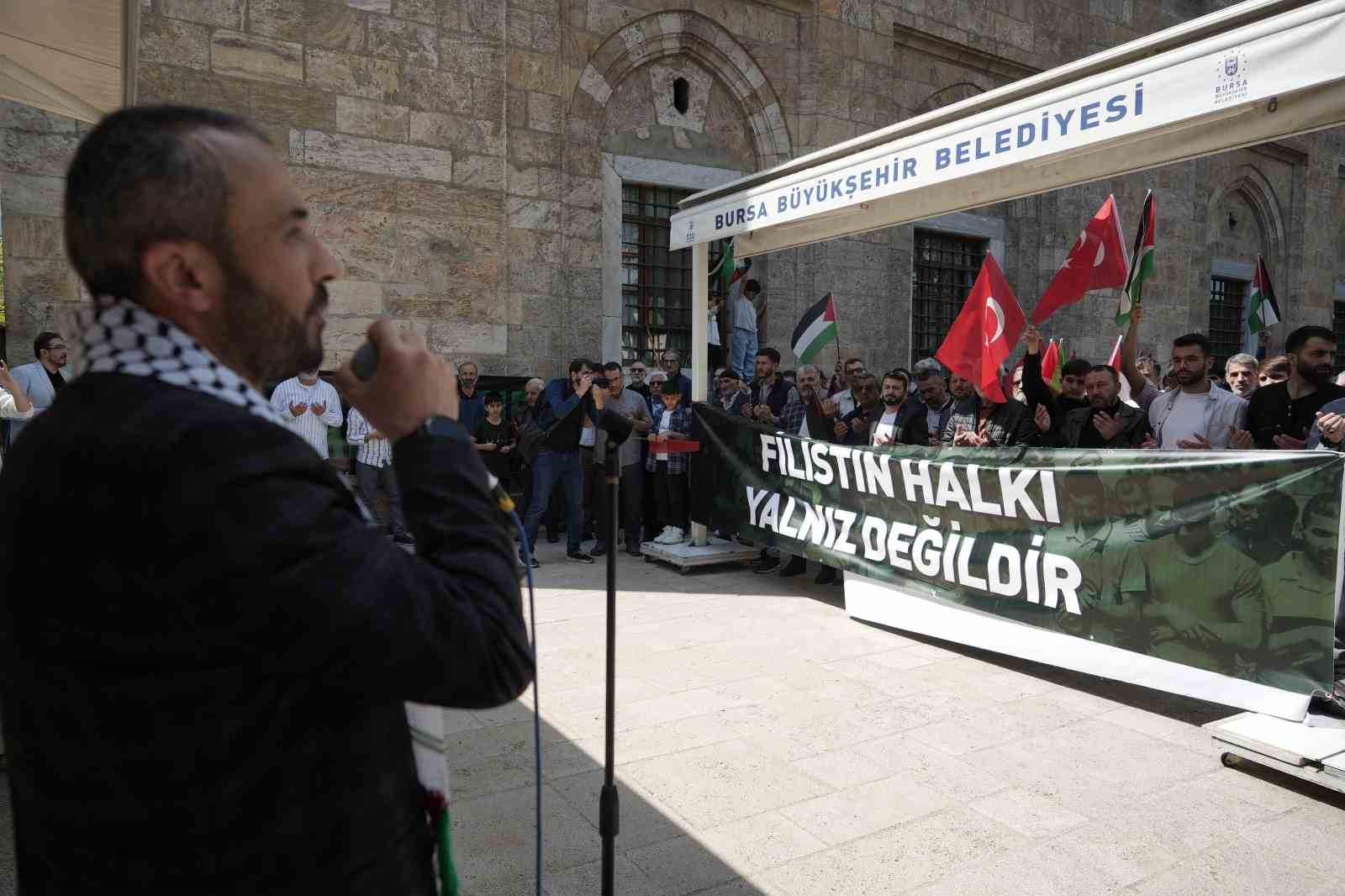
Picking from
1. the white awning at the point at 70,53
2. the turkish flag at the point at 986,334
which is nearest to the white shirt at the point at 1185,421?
the turkish flag at the point at 986,334

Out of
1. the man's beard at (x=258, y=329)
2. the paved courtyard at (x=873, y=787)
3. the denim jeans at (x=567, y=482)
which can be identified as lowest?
the paved courtyard at (x=873, y=787)

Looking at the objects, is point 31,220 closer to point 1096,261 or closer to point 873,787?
point 873,787

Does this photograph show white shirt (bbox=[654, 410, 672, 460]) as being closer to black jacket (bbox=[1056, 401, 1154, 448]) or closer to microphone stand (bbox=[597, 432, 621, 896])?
black jacket (bbox=[1056, 401, 1154, 448])

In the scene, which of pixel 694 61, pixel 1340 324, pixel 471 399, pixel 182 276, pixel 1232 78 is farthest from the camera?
pixel 1340 324

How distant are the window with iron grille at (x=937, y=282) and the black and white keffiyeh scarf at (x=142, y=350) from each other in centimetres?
1594

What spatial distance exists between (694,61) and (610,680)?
43.1 feet

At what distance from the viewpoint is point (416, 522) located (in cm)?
114

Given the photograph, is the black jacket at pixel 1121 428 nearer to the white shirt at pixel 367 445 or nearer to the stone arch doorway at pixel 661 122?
the white shirt at pixel 367 445

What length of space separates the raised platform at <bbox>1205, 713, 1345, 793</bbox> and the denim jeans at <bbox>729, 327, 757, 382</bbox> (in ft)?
31.9

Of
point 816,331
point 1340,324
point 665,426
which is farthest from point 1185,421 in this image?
point 1340,324

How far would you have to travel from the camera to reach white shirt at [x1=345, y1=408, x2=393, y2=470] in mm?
9289

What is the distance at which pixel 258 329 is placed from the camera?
113cm

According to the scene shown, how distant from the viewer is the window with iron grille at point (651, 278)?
13539 millimetres

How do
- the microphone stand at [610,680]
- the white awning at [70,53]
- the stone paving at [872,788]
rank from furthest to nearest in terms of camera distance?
the white awning at [70,53] → the stone paving at [872,788] → the microphone stand at [610,680]
